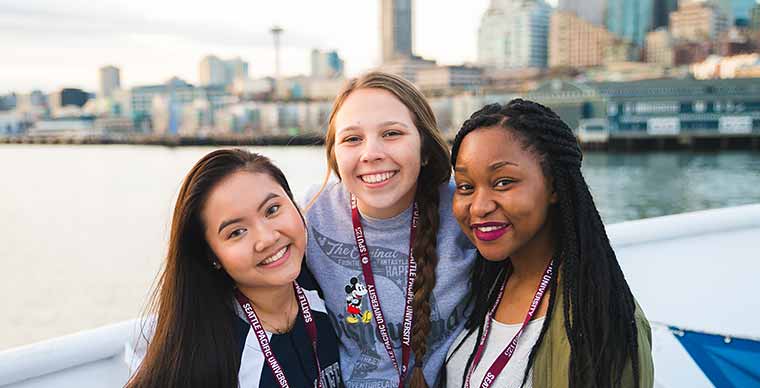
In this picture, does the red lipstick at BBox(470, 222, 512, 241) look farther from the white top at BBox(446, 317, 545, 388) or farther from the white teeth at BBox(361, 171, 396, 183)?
the white teeth at BBox(361, 171, 396, 183)

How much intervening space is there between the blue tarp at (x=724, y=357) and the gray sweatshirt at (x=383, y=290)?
43.9 inches

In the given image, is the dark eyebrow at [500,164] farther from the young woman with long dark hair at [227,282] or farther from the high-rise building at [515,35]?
the high-rise building at [515,35]

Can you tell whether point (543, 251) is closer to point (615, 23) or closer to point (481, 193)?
point (481, 193)

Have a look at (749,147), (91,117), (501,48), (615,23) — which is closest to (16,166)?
(91,117)

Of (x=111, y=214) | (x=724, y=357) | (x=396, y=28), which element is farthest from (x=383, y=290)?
(x=396, y=28)

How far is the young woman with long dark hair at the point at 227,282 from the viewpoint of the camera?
4.85ft

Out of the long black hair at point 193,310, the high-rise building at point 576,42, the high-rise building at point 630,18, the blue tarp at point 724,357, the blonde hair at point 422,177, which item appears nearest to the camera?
the long black hair at point 193,310

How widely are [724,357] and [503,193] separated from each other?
1460 millimetres

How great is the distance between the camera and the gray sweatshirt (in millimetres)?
1763

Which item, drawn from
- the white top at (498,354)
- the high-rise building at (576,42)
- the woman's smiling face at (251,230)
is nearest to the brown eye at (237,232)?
the woman's smiling face at (251,230)

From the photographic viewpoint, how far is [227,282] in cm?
161

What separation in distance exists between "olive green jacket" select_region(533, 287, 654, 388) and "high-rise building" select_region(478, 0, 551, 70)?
100m

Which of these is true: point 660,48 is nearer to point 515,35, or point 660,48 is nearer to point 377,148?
point 515,35

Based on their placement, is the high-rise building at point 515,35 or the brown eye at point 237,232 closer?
the brown eye at point 237,232
